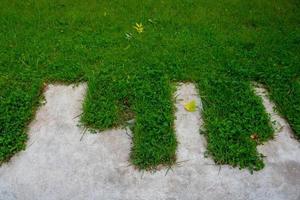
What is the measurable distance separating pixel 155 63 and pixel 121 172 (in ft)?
4.73

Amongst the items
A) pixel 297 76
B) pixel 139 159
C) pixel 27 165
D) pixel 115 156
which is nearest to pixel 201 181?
pixel 139 159

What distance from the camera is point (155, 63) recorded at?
13.8 feet

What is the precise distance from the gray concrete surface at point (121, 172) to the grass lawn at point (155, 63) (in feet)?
0.33

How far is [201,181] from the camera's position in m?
3.12

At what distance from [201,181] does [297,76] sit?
69.4 inches

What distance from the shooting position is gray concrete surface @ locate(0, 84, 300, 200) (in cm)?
304

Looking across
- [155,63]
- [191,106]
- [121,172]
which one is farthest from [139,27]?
[121,172]

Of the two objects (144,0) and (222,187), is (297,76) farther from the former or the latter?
(144,0)

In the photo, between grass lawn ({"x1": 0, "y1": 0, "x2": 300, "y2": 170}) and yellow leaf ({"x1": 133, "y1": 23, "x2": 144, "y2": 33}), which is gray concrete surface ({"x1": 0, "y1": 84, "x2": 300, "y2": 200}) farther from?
yellow leaf ({"x1": 133, "y1": 23, "x2": 144, "y2": 33})

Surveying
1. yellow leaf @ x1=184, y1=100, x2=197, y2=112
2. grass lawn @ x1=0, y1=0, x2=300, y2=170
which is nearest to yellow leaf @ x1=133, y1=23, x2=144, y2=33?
grass lawn @ x1=0, y1=0, x2=300, y2=170

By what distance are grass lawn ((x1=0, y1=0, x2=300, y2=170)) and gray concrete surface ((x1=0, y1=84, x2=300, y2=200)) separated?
0.10 m

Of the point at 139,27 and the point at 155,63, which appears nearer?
the point at 155,63

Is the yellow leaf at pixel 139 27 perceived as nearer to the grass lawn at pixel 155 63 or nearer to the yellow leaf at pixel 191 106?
the grass lawn at pixel 155 63

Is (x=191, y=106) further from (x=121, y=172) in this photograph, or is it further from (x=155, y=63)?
(x=121, y=172)
